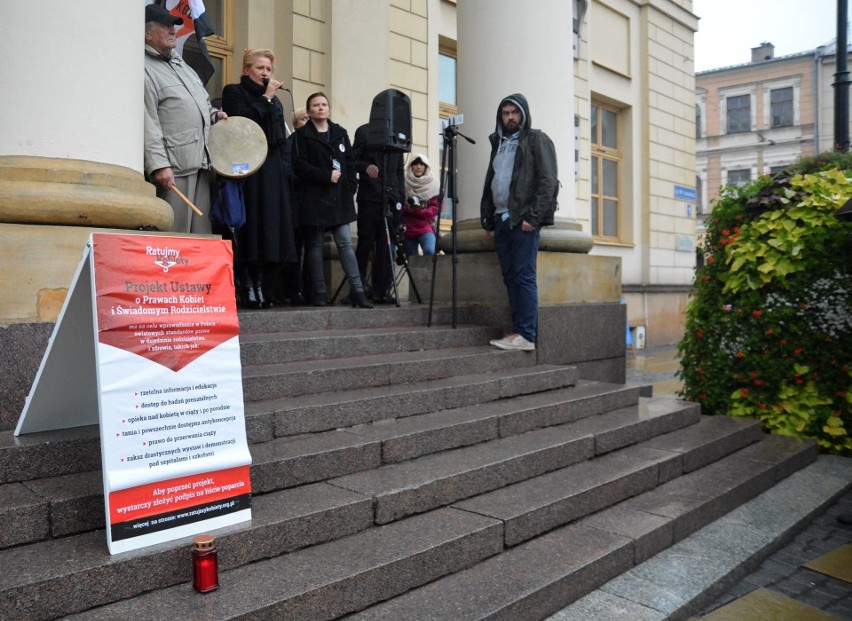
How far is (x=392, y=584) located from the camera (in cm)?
304

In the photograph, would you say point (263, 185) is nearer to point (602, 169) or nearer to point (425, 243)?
point (425, 243)

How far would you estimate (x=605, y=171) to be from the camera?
15984 millimetres

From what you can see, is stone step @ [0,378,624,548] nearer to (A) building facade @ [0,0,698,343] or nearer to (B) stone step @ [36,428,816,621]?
(B) stone step @ [36,428,816,621]

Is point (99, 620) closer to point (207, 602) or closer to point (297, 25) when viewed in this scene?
point (207, 602)

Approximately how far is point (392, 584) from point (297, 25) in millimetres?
6729

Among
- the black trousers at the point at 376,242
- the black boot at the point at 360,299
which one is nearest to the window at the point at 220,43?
the black trousers at the point at 376,242

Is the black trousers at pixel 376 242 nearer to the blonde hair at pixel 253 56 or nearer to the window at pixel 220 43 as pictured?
the blonde hair at pixel 253 56

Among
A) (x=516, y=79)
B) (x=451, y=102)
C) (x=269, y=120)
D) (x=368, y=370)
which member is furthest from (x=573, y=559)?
(x=451, y=102)

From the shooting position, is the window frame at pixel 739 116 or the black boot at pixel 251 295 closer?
the black boot at pixel 251 295

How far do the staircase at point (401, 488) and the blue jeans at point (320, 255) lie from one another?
0.55 metres

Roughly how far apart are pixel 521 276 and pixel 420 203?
2261 millimetres

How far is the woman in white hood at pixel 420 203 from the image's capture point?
8023mm

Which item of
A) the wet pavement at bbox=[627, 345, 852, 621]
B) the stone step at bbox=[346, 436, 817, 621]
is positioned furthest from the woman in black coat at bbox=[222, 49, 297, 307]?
the wet pavement at bbox=[627, 345, 852, 621]

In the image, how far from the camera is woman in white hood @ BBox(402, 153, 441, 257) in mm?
8023
